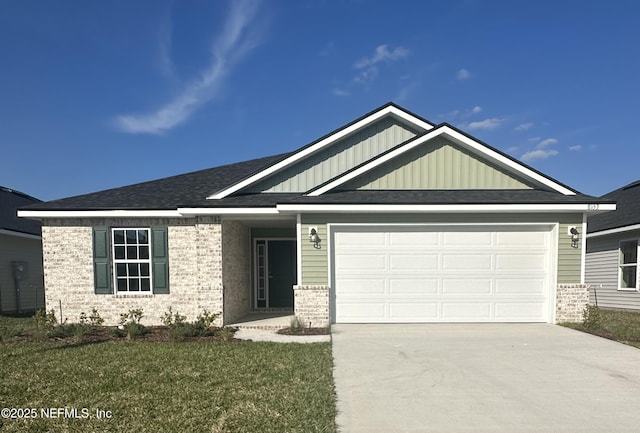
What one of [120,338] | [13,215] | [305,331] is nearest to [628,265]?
[305,331]

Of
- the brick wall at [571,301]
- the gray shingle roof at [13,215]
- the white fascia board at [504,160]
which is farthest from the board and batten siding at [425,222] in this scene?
the gray shingle roof at [13,215]

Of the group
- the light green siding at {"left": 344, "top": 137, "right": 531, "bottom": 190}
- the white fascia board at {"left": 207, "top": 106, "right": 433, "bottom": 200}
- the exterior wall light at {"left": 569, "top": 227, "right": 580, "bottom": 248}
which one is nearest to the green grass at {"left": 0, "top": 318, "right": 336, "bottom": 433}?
the white fascia board at {"left": 207, "top": 106, "right": 433, "bottom": 200}

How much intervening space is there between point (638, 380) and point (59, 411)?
818cm

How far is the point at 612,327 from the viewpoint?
9.20m

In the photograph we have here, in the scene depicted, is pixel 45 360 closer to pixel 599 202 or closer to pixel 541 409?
pixel 541 409

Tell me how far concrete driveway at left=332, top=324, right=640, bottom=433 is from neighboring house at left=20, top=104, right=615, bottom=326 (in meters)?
1.09

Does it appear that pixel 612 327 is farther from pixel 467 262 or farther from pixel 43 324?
pixel 43 324

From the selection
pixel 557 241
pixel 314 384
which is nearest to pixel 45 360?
pixel 314 384

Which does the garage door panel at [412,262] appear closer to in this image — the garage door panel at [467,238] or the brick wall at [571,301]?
the garage door panel at [467,238]

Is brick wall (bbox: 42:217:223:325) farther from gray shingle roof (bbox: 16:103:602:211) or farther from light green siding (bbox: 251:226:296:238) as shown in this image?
light green siding (bbox: 251:226:296:238)

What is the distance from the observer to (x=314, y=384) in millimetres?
5105

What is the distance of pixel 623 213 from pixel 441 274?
10025 millimetres

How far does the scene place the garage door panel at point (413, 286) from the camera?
30.2ft

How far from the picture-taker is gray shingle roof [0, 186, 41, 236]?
1357 cm
